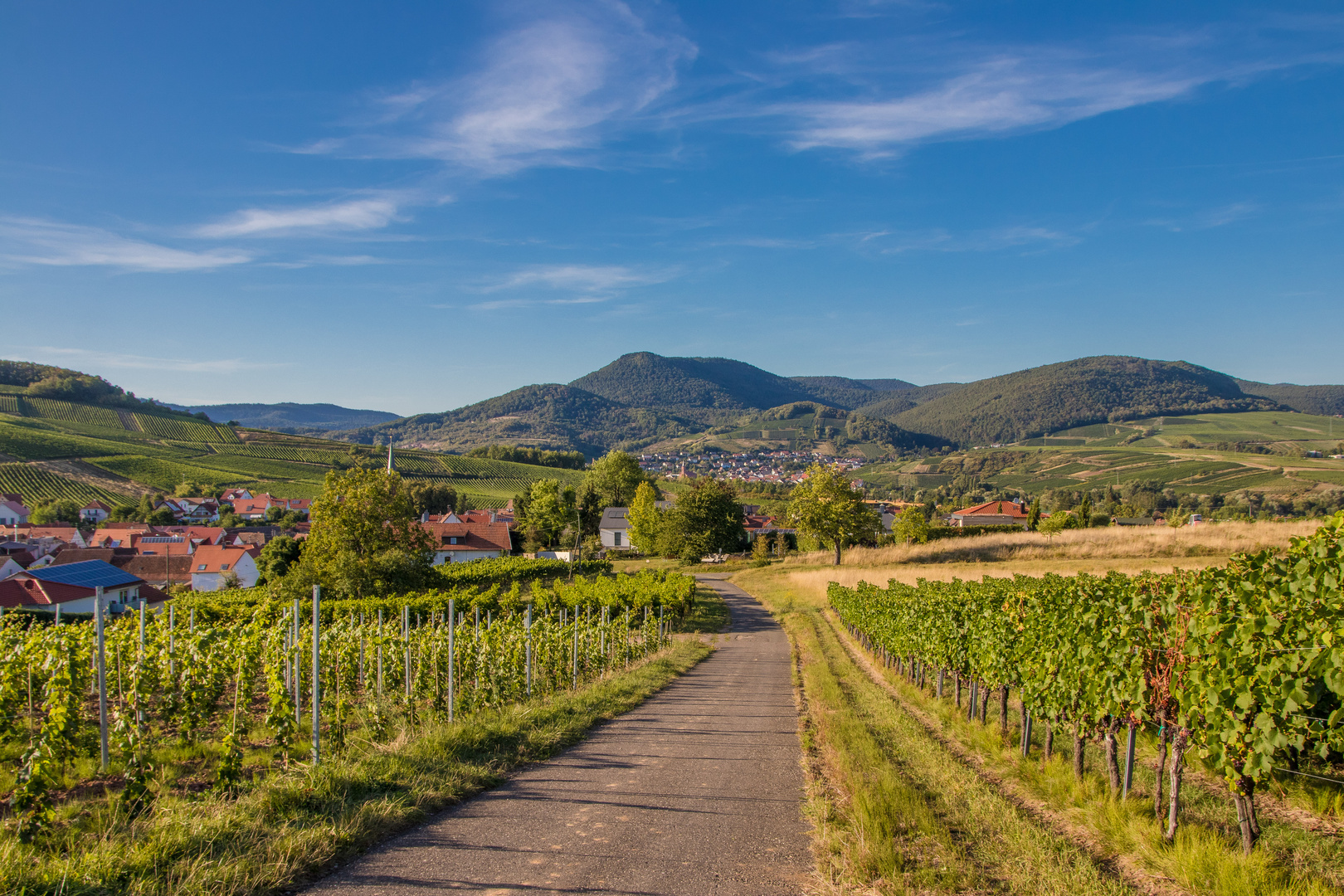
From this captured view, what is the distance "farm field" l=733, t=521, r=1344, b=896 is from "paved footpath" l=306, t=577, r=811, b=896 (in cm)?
51

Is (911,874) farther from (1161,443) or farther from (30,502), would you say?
(1161,443)

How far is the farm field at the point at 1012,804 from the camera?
192 inches

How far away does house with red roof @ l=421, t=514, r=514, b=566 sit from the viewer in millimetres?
69188

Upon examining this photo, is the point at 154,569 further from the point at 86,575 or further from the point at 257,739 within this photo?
the point at 257,739

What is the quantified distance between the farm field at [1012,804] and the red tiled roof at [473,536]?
199 feet

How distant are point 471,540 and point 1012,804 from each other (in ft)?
225

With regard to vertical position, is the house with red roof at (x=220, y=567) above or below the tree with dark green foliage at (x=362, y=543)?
below

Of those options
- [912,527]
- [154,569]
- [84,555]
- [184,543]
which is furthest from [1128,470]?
[84,555]

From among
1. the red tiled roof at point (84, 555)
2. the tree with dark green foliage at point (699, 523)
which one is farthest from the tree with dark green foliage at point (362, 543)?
the red tiled roof at point (84, 555)

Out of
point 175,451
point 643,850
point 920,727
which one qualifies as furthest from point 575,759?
point 175,451

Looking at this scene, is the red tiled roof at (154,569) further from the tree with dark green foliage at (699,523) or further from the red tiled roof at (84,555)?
the tree with dark green foliage at (699,523)

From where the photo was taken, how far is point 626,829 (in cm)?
575

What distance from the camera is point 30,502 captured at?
3964 inches

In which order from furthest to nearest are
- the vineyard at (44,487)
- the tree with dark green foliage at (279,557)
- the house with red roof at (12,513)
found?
the vineyard at (44,487), the house with red roof at (12,513), the tree with dark green foliage at (279,557)
